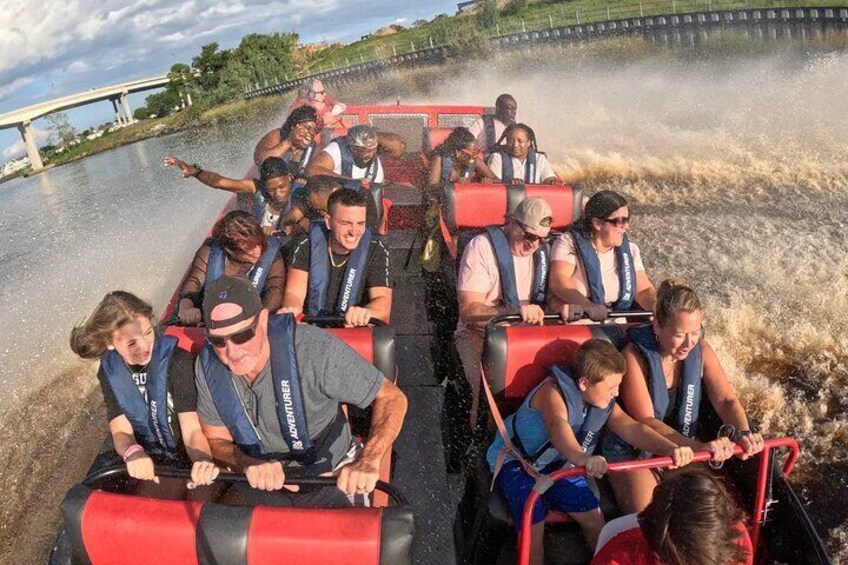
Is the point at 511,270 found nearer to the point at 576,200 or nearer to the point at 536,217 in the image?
the point at 536,217

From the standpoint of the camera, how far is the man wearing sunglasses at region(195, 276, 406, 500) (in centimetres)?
245

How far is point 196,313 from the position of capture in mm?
3547

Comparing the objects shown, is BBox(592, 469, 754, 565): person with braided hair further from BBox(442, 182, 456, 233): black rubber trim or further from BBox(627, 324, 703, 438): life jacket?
BBox(442, 182, 456, 233): black rubber trim

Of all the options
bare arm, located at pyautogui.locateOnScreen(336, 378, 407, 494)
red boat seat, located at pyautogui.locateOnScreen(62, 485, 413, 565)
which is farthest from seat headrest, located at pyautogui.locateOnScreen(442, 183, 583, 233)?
Result: red boat seat, located at pyautogui.locateOnScreen(62, 485, 413, 565)

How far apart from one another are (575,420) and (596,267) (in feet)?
4.49

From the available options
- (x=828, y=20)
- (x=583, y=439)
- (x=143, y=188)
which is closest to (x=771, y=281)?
(x=583, y=439)

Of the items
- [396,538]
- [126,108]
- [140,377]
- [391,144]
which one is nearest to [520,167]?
[391,144]

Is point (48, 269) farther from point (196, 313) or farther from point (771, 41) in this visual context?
point (771, 41)

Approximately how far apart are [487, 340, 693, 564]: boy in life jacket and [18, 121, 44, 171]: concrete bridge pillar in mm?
50148

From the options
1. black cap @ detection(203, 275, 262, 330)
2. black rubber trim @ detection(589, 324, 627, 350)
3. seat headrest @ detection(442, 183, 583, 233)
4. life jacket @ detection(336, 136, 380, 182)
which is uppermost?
life jacket @ detection(336, 136, 380, 182)

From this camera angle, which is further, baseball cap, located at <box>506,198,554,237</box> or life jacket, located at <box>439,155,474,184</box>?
life jacket, located at <box>439,155,474,184</box>

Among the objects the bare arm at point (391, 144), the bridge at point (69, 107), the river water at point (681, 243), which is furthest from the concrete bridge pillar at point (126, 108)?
the bare arm at point (391, 144)

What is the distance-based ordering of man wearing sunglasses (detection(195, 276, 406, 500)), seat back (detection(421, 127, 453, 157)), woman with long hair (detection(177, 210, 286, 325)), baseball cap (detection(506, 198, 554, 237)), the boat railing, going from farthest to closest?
1. seat back (detection(421, 127, 453, 157))
2. woman with long hair (detection(177, 210, 286, 325))
3. baseball cap (detection(506, 198, 554, 237))
4. man wearing sunglasses (detection(195, 276, 406, 500))
5. the boat railing

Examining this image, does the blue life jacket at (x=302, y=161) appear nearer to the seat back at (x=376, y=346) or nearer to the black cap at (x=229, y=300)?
the seat back at (x=376, y=346)
